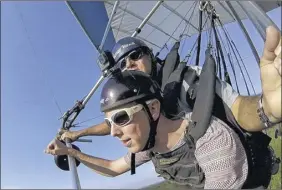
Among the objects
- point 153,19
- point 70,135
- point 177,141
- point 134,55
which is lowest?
point 153,19

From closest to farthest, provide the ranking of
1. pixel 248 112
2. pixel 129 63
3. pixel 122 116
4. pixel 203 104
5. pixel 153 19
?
1. pixel 248 112
2. pixel 203 104
3. pixel 122 116
4. pixel 129 63
5. pixel 153 19

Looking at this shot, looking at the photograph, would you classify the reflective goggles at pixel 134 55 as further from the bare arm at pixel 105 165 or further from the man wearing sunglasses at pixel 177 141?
the man wearing sunglasses at pixel 177 141

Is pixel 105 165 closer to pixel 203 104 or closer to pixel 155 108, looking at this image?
pixel 155 108

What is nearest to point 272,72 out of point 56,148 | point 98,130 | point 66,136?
point 56,148

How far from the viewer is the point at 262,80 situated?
4.18 feet

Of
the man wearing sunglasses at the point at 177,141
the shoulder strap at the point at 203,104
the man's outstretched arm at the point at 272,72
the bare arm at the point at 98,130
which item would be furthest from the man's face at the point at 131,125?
the bare arm at the point at 98,130

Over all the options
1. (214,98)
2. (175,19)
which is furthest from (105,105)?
(175,19)

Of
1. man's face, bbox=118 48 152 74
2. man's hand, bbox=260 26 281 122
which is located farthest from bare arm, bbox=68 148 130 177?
man's hand, bbox=260 26 281 122

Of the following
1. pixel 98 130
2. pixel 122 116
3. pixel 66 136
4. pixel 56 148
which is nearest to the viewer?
pixel 122 116

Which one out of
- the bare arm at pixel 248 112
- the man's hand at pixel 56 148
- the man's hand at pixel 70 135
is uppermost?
the bare arm at pixel 248 112

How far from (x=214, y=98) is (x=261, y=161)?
550 millimetres

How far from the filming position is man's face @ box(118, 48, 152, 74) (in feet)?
10.8

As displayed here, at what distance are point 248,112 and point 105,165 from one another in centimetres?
191

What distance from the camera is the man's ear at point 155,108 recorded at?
2209mm
